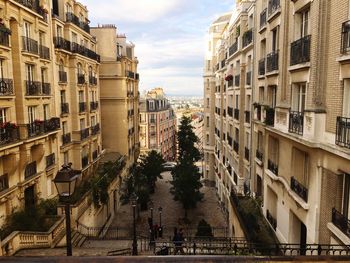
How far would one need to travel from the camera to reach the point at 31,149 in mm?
19734

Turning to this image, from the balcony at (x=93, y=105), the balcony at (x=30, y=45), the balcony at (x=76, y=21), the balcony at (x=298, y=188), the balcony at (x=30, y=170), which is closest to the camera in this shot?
the balcony at (x=298, y=188)

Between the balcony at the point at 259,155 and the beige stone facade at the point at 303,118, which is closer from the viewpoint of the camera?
the beige stone facade at the point at 303,118

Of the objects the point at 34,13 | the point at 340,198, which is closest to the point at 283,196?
the point at 340,198

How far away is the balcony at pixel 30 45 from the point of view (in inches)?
708

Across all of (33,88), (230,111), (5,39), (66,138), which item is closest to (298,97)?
(5,39)

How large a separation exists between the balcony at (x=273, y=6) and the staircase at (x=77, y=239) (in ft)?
55.3

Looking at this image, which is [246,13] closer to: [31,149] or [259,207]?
[259,207]

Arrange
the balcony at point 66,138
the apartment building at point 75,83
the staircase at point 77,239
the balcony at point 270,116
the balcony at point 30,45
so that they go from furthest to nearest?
1. the balcony at point 66,138
2. the apartment building at point 75,83
3. the balcony at point 30,45
4. the staircase at point 77,239
5. the balcony at point 270,116

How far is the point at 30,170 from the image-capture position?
19359mm

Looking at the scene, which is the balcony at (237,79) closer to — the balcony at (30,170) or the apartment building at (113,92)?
the apartment building at (113,92)

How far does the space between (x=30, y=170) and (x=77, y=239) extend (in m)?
5.52

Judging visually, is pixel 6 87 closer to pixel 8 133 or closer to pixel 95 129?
pixel 8 133

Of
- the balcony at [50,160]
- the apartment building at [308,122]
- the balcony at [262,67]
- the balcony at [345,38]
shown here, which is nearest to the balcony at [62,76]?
Result: the balcony at [50,160]

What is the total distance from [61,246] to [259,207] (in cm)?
1165
